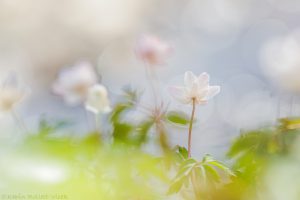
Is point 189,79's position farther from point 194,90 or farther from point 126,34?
point 126,34

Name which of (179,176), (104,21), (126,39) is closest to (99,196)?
(179,176)

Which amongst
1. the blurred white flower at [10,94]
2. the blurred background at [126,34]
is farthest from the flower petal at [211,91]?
the blurred background at [126,34]

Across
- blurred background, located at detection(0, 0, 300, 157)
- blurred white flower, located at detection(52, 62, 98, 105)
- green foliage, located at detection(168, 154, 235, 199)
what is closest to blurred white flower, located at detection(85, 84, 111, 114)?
blurred white flower, located at detection(52, 62, 98, 105)

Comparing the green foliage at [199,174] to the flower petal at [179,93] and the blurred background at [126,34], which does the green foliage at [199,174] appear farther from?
the blurred background at [126,34]

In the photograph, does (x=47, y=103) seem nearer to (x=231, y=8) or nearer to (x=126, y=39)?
(x=126, y=39)

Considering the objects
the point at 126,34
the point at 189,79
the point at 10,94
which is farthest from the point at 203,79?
the point at 126,34

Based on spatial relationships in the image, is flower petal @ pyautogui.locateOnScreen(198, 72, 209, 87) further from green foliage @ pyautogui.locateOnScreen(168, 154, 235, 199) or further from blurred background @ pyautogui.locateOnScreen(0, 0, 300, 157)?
blurred background @ pyautogui.locateOnScreen(0, 0, 300, 157)
